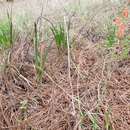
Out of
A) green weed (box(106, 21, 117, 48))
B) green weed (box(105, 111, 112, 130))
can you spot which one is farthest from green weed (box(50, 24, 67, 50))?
green weed (box(105, 111, 112, 130))

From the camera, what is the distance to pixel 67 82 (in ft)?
7.17

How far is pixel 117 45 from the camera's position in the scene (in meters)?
2.50

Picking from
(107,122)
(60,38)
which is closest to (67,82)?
(60,38)

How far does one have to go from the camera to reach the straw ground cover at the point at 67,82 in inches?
74.4

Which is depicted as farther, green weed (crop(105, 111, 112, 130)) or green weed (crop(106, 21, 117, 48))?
green weed (crop(106, 21, 117, 48))

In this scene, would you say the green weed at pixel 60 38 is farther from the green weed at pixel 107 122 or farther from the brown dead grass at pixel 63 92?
the green weed at pixel 107 122

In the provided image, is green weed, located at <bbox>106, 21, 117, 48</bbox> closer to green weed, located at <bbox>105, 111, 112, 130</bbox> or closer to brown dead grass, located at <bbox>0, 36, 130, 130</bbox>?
brown dead grass, located at <bbox>0, 36, 130, 130</bbox>

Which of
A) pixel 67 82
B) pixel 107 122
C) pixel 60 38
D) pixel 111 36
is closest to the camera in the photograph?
pixel 107 122

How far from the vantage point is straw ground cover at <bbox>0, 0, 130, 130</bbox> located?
1.89 m

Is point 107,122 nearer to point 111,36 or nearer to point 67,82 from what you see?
point 67,82

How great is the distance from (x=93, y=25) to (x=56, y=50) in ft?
2.16

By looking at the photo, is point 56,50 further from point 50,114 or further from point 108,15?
point 108,15

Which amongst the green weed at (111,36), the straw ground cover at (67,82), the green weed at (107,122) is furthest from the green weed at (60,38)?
the green weed at (107,122)

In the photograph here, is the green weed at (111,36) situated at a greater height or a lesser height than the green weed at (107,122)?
greater
